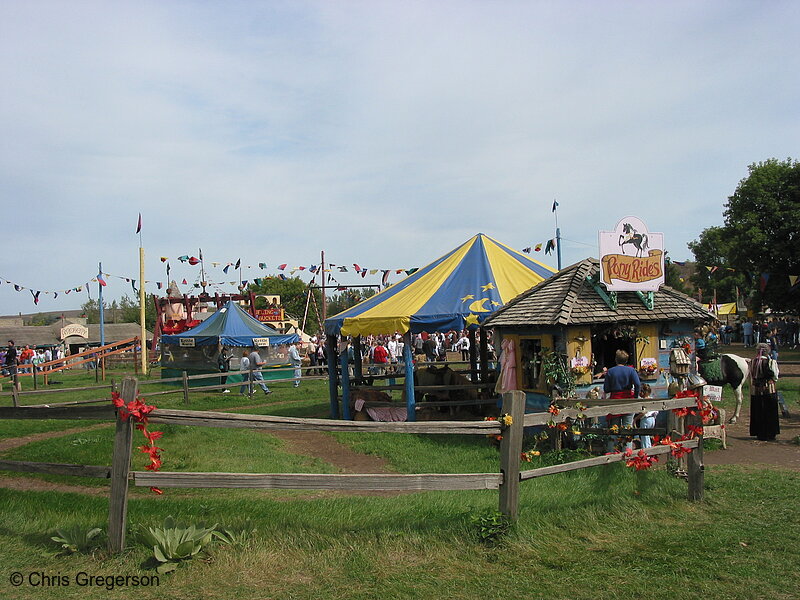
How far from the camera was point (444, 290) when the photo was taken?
15.5 metres

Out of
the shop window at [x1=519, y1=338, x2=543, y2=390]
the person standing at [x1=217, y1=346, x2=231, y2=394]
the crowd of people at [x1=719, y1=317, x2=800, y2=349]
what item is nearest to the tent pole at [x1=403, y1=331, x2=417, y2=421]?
the shop window at [x1=519, y1=338, x2=543, y2=390]

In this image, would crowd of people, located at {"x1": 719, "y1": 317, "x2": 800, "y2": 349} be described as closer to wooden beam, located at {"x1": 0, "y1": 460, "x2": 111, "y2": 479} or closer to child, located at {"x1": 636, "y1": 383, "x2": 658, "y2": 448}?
child, located at {"x1": 636, "y1": 383, "x2": 658, "y2": 448}

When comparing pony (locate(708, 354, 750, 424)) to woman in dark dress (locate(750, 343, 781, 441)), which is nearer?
woman in dark dress (locate(750, 343, 781, 441))

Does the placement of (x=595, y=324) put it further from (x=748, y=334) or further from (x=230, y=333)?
(x=748, y=334)

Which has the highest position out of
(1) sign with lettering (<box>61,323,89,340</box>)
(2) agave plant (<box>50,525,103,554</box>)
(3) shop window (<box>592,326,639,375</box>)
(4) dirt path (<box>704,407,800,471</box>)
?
(1) sign with lettering (<box>61,323,89,340</box>)

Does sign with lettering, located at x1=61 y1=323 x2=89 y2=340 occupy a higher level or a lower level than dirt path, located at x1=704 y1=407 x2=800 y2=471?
higher

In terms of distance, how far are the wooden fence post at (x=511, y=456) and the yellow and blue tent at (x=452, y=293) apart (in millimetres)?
8221

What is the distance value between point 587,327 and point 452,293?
4.32 metres

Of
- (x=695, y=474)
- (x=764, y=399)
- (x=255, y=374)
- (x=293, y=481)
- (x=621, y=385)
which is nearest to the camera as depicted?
(x=293, y=481)

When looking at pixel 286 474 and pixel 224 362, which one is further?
pixel 224 362

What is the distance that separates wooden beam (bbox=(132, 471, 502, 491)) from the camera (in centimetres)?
551

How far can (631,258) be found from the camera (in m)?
11.8

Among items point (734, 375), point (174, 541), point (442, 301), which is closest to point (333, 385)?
point (442, 301)

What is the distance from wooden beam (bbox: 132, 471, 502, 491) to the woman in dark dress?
859cm
